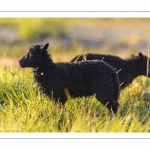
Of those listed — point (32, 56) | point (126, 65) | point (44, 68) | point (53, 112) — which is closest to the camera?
point (53, 112)

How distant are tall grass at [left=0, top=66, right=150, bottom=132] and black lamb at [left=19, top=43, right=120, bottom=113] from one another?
16 centimetres

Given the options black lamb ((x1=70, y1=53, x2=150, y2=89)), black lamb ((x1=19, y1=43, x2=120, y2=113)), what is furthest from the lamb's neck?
black lamb ((x1=70, y1=53, x2=150, y2=89))

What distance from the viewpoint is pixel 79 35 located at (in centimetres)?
2084

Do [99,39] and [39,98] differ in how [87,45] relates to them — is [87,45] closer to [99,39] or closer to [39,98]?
[99,39]

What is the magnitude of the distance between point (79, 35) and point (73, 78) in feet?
39.0

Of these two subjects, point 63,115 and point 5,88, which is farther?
point 5,88

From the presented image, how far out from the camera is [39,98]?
8.88 meters

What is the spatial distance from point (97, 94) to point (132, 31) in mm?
9813

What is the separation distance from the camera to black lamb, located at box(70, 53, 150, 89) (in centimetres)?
1112

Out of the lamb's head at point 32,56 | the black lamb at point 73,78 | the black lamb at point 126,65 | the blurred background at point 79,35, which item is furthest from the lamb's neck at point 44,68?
the blurred background at point 79,35

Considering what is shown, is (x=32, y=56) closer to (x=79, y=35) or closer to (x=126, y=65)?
(x=126, y=65)

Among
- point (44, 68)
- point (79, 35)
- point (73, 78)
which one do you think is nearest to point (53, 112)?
point (73, 78)
